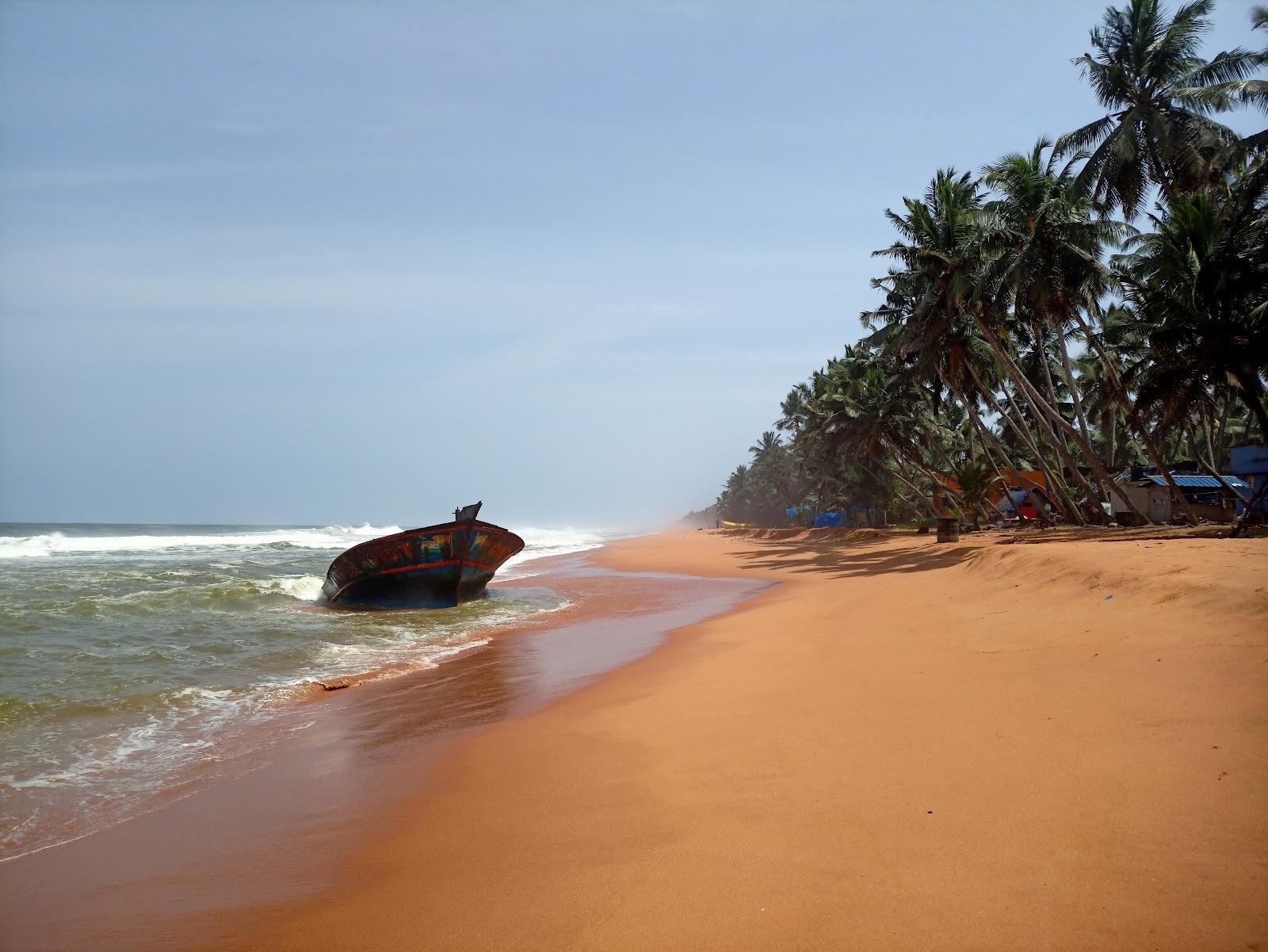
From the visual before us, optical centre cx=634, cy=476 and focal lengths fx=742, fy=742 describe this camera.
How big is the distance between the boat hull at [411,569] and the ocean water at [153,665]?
2.97ft

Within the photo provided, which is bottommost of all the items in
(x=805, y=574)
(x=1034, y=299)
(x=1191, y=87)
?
(x=805, y=574)

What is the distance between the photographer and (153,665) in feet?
32.3

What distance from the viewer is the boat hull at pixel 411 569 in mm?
18188

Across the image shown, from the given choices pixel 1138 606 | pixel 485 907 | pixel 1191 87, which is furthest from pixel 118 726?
pixel 1191 87

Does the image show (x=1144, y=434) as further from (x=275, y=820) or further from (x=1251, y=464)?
(x=275, y=820)

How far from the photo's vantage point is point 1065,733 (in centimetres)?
449

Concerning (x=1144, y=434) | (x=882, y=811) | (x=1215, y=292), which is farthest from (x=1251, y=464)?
(x=882, y=811)

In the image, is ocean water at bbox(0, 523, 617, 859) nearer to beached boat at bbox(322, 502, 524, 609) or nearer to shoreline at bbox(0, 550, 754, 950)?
shoreline at bbox(0, 550, 754, 950)

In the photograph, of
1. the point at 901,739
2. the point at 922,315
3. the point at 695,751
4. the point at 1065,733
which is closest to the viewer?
the point at 1065,733

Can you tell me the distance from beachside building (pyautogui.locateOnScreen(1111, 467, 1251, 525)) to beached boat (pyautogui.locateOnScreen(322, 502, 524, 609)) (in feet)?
64.4

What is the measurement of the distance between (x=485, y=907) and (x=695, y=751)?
216 centimetres

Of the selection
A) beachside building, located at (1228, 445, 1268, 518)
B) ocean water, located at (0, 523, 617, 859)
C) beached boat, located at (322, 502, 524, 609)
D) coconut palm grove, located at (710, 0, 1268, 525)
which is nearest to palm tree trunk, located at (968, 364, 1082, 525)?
coconut palm grove, located at (710, 0, 1268, 525)

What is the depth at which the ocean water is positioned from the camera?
572cm

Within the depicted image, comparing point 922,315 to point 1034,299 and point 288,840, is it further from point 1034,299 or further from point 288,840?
point 288,840
